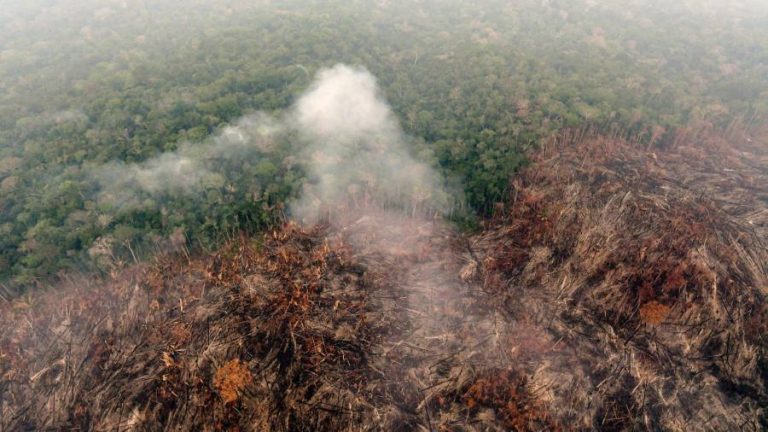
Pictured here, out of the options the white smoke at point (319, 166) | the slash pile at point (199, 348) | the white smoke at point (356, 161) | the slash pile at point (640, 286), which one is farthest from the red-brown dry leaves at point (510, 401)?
the white smoke at point (356, 161)

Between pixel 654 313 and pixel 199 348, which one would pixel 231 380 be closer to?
pixel 199 348

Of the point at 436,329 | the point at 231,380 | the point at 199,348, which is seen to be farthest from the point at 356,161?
the point at 231,380

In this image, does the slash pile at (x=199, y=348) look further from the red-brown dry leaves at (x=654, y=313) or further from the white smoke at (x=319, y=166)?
the red-brown dry leaves at (x=654, y=313)

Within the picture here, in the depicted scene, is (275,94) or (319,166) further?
(275,94)

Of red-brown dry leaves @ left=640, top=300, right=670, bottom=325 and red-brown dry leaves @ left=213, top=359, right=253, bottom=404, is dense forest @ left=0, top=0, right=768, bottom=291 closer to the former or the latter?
red-brown dry leaves @ left=213, top=359, right=253, bottom=404

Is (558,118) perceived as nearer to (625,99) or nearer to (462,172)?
(625,99)

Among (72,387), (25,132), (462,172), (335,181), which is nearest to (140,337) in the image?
(72,387)
